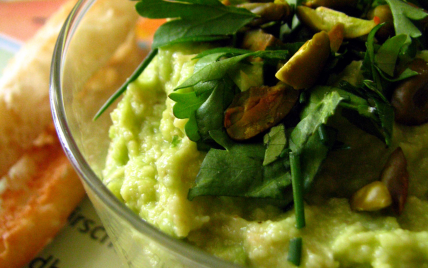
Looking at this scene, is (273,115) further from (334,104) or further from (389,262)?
(389,262)

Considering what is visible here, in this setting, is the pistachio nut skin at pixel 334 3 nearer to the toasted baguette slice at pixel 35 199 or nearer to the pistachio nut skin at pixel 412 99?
the pistachio nut skin at pixel 412 99

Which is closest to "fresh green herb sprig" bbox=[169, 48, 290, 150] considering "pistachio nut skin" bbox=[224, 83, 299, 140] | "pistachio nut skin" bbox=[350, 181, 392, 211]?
"pistachio nut skin" bbox=[224, 83, 299, 140]

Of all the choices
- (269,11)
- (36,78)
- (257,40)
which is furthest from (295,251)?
(36,78)

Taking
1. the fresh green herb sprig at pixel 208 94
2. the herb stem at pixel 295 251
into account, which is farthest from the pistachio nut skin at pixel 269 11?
the herb stem at pixel 295 251

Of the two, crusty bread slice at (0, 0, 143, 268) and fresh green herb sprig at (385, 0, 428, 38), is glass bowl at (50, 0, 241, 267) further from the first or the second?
fresh green herb sprig at (385, 0, 428, 38)

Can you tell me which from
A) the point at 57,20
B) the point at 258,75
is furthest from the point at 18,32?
the point at 258,75

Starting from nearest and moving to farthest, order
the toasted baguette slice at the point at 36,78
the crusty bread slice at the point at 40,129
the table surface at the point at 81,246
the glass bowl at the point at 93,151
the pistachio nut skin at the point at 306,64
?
the glass bowl at the point at 93,151 → the pistachio nut skin at the point at 306,64 → the table surface at the point at 81,246 → the crusty bread slice at the point at 40,129 → the toasted baguette slice at the point at 36,78
